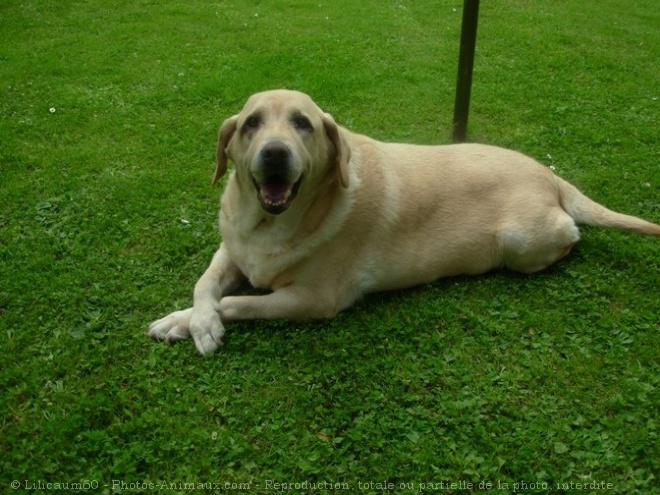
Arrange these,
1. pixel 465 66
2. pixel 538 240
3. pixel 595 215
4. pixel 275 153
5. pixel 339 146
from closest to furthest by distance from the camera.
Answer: pixel 275 153
pixel 339 146
pixel 538 240
pixel 595 215
pixel 465 66

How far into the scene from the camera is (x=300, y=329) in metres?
3.80

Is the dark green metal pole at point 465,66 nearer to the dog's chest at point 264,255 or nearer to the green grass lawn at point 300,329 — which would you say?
the green grass lawn at point 300,329

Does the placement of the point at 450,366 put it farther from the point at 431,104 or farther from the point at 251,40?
the point at 251,40

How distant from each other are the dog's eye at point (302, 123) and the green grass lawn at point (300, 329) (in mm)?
1273

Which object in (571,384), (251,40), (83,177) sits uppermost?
(251,40)

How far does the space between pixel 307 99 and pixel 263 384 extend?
5.93ft

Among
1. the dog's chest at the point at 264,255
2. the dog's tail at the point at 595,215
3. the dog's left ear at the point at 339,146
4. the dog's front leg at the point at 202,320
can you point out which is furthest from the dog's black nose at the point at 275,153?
the dog's tail at the point at 595,215

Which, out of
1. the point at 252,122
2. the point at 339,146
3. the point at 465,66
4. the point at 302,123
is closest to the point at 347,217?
the point at 339,146

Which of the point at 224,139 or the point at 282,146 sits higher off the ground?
the point at 282,146

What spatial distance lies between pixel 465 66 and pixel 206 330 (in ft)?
12.5

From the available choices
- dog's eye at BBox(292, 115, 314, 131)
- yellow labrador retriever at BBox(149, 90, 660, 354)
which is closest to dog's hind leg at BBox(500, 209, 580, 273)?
yellow labrador retriever at BBox(149, 90, 660, 354)

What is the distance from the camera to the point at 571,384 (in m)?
3.47

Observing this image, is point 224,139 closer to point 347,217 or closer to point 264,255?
point 264,255

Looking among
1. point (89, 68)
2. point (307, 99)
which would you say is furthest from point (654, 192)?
point (89, 68)
